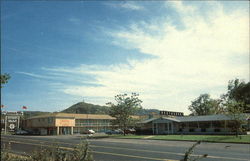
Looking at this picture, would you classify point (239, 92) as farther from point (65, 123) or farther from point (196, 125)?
point (65, 123)

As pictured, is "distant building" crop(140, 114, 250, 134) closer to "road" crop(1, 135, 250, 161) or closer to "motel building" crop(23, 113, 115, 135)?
"road" crop(1, 135, 250, 161)

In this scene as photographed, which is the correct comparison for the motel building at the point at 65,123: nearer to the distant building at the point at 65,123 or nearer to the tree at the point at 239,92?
the distant building at the point at 65,123

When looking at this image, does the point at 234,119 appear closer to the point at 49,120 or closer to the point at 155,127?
the point at 155,127

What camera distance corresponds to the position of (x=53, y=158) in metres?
7.16

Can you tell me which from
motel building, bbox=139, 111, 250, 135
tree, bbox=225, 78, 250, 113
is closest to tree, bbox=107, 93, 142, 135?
motel building, bbox=139, 111, 250, 135

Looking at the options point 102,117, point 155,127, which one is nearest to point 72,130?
point 102,117

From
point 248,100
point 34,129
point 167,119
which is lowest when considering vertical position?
point 34,129

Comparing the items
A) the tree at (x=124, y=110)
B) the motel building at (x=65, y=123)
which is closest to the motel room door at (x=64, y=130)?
the motel building at (x=65, y=123)

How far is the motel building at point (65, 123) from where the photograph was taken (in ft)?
219

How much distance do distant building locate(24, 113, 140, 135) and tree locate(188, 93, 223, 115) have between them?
33877mm

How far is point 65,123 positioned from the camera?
223ft

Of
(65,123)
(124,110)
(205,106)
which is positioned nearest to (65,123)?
(65,123)

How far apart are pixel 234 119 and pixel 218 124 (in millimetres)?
14154

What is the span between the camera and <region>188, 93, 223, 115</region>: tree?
249ft
